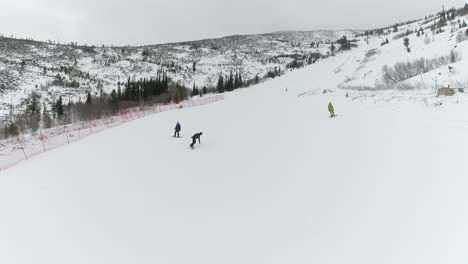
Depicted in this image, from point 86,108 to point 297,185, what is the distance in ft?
298

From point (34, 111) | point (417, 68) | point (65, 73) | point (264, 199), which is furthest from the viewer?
point (65, 73)

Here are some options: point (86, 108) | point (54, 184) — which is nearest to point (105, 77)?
point (86, 108)

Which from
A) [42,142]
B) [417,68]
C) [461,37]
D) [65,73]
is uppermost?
[65,73]

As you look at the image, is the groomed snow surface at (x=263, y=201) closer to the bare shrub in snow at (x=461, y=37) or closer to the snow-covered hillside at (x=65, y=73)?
the bare shrub in snow at (x=461, y=37)

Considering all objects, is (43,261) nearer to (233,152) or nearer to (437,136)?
(233,152)

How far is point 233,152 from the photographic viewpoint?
15.0m

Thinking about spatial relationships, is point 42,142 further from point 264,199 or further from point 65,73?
point 65,73

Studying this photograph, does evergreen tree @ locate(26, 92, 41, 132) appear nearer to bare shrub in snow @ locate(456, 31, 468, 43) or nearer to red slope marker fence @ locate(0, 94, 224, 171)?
red slope marker fence @ locate(0, 94, 224, 171)

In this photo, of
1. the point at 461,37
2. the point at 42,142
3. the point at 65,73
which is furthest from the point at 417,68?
the point at 65,73

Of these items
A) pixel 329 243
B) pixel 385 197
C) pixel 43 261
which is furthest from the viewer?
pixel 385 197

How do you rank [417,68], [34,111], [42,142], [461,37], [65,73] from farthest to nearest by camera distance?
[65,73] → [34,111] → [461,37] → [417,68] → [42,142]

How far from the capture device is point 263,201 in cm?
872

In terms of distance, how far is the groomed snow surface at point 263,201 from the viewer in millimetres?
6402

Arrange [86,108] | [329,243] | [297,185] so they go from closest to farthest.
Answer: [329,243], [297,185], [86,108]
